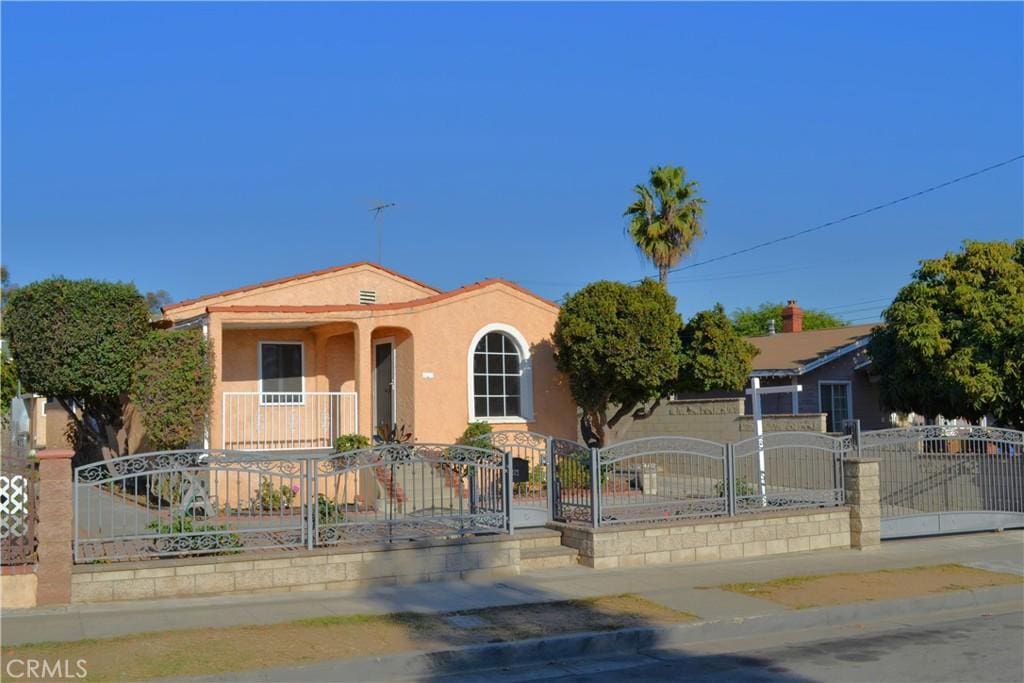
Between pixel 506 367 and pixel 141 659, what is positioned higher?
pixel 506 367

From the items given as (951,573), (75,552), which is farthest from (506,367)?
(75,552)

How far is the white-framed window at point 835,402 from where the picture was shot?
27.1m

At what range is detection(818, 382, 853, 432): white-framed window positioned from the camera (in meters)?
27.1

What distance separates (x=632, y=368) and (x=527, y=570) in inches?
287

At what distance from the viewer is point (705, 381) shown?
824 inches

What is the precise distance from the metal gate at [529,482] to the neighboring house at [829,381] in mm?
13011

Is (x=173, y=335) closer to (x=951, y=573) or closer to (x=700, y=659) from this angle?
(x=700, y=659)

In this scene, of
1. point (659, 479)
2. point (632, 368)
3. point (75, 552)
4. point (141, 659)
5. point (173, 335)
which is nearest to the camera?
point (141, 659)

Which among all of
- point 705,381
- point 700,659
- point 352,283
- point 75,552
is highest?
point 352,283

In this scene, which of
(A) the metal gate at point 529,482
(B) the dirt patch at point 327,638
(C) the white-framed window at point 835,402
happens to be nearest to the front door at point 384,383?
(A) the metal gate at point 529,482

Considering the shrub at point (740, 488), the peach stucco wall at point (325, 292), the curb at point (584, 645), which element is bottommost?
the curb at point (584, 645)

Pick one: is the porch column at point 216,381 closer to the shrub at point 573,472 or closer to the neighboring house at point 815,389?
the shrub at point 573,472

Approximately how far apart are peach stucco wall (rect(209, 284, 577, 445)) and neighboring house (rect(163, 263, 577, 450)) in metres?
0.02

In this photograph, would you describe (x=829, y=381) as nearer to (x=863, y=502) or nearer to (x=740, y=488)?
(x=863, y=502)
